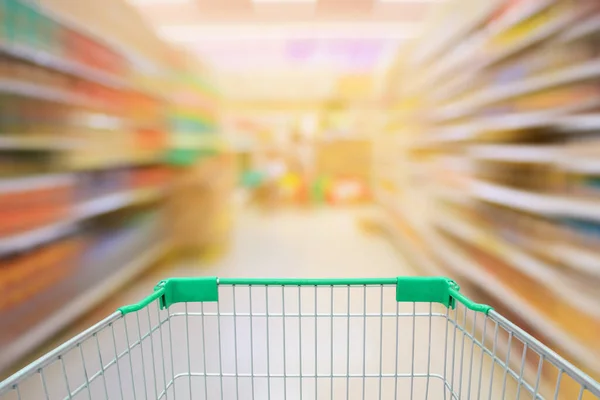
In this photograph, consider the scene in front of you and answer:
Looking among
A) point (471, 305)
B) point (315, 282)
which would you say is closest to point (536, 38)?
point (471, 305)

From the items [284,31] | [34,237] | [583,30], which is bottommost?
[34,237]

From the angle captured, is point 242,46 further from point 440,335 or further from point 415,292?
point 415,292

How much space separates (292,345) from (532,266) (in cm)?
101

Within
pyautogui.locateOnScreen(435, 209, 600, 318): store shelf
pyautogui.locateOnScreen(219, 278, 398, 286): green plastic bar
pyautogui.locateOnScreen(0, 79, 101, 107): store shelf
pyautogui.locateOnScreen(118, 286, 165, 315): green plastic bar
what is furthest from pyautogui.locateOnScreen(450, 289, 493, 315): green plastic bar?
pyautogui.locateOnScreen(0, 79, 101, 107): store shelf

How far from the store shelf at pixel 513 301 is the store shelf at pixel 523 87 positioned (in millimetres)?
772

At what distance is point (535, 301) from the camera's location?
1.38 metres

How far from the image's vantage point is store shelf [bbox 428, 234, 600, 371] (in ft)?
3.62

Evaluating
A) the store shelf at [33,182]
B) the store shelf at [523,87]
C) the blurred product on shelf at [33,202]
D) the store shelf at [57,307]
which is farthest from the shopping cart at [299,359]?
→ the store shelf at [523,87]

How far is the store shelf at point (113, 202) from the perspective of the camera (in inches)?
A: 76.8

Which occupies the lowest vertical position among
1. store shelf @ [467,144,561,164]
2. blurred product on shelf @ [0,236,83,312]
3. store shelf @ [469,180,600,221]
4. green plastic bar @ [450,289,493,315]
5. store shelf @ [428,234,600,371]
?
store shelf @ [428,234,600,371]

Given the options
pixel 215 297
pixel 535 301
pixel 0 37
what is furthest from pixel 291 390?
pixel 0 37

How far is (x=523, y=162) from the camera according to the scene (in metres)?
1.50

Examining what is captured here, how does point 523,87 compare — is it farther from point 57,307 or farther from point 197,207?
point 197,207

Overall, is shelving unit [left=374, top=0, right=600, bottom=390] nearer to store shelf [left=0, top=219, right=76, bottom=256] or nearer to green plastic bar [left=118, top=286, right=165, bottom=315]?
green plastic bar [left=118, top=286, right=165, bottom=315]
